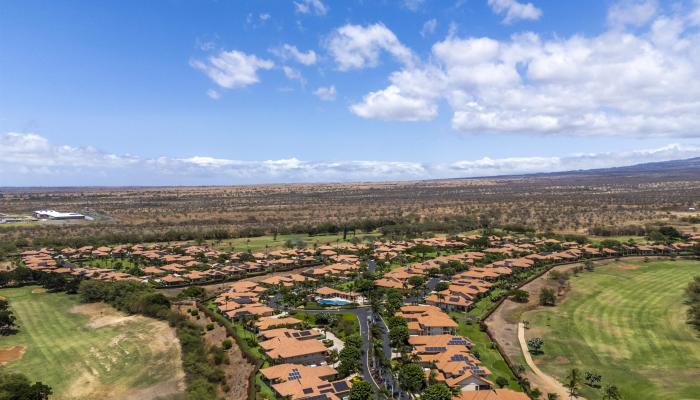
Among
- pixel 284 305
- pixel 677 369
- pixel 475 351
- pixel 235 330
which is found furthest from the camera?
pixel 284 305

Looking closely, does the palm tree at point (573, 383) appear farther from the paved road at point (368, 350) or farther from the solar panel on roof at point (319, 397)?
the solar panel on roof at point (319, 397)

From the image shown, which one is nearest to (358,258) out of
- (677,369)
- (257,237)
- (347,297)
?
(347,297)

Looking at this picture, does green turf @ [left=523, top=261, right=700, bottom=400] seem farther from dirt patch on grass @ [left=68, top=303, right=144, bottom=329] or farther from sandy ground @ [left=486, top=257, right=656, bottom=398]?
dirt patch on grass @ [left=68, top=303, right=144, bottom=329]

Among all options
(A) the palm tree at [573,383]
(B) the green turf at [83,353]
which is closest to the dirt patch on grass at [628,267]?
(A) the palm tree at [573,383]

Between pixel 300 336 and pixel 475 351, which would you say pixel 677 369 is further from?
pixel 300 336

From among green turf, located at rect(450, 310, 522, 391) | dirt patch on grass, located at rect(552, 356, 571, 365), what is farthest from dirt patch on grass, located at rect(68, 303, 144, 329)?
dirt patch on grass, located at rect(552, 356, 571, 365)

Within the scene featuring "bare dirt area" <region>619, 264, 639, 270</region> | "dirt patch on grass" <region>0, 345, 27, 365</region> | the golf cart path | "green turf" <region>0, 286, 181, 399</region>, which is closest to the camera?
the golf cart path

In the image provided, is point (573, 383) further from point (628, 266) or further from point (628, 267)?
point (628, 266)
